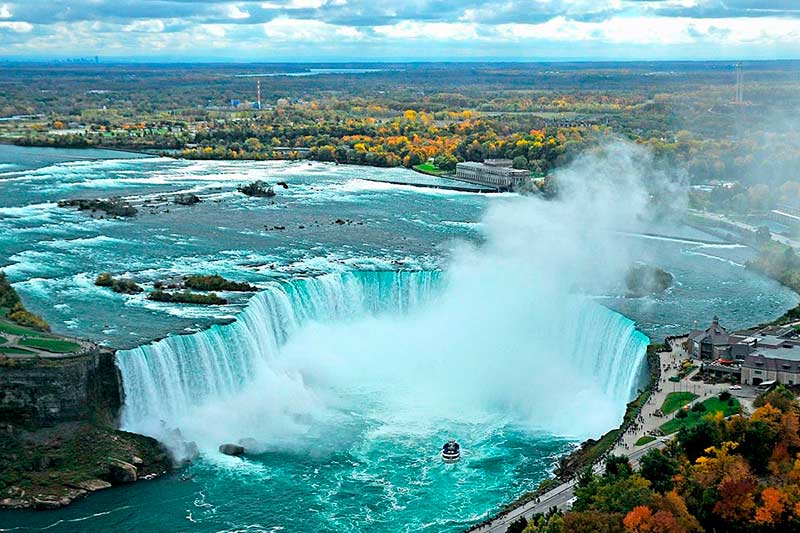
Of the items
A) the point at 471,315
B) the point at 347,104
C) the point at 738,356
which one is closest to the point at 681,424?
the point at 738,356

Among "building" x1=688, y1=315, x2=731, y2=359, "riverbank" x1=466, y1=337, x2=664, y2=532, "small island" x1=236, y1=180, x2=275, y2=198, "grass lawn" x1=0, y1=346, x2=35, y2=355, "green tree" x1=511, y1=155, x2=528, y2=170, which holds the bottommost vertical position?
"riverbank" x1=466, y1=337, x2=664, y2=532

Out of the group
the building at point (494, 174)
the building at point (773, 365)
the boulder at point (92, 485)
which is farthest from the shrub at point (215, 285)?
the building at point (494, 174)

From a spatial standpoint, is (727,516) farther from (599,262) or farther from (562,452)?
(599,262)

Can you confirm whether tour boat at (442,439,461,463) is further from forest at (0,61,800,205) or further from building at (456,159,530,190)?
building at (456,159,530,190)

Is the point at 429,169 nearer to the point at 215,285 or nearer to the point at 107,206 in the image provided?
the point at 107,206

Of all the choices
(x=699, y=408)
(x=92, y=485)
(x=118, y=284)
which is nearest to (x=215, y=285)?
(x=118, y=284)

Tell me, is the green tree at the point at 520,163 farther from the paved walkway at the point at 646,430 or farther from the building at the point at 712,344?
the building at the point at 712,344

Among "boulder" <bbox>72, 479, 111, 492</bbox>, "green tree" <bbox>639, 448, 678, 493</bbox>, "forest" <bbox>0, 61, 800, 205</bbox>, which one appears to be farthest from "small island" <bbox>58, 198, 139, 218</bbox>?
"green tree" <bbox>639, 448, 678, 493</bbox>
